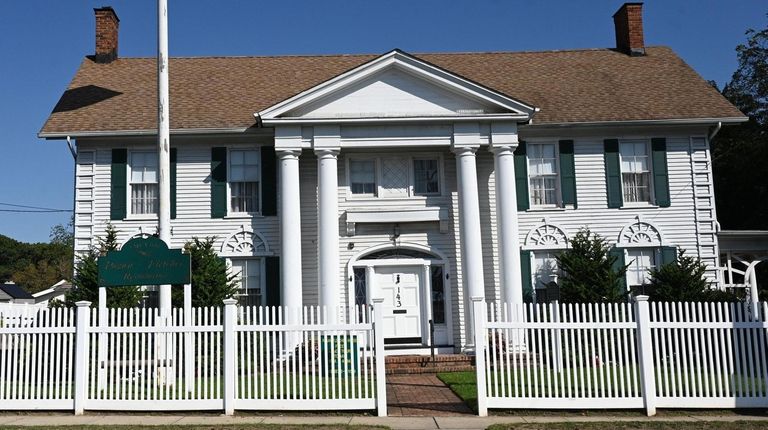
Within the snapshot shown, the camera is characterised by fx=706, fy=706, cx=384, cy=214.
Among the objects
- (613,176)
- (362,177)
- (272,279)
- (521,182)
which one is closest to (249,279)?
(272,279)

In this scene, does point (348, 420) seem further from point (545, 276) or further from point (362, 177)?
point (545, 276)

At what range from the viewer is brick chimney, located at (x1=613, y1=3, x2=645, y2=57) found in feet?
71.5

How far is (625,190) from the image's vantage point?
1792 centimetres

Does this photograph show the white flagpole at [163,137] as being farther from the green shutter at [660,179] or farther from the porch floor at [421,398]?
the green shutter at [660,179]

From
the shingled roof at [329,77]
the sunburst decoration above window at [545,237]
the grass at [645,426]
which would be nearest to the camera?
the grass at [645,426]

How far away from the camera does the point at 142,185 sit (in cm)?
1756

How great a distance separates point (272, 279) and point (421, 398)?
271 inches

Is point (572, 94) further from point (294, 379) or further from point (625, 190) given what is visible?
point (294, 379)

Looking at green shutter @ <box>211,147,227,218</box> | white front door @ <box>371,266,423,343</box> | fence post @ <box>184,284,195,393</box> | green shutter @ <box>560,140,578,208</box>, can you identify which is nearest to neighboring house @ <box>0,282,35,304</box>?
green shutter @ <box>211,147,227,218</box>

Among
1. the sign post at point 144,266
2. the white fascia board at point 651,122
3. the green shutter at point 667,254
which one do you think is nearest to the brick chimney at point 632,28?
the white fascia board at point 651,122

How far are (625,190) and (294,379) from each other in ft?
37.0

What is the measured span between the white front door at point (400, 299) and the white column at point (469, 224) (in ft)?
4.42

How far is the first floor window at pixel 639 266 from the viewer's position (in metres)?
17.6

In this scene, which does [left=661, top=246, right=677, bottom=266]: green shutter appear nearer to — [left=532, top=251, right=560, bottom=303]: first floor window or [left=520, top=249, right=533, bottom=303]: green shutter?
[left=532, top=251, right=560, bottom=303]: first floor window
